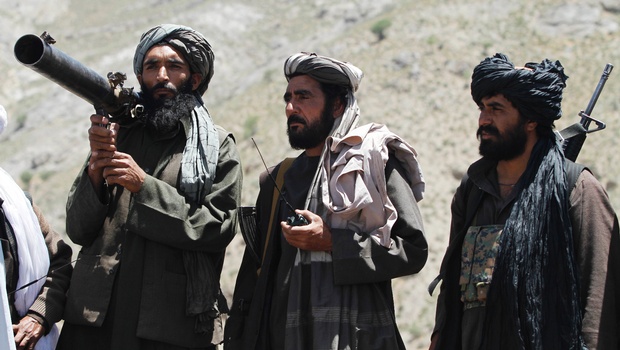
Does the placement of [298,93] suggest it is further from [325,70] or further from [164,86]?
[164,86]

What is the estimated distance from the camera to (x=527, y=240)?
14.1ft

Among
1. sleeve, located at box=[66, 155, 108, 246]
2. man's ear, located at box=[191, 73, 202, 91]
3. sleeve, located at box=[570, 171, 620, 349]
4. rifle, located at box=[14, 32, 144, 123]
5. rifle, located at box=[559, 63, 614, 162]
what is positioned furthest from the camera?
man's ear, located at box=[191, 73, 202, 91]

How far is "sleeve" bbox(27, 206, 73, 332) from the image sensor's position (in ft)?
15.4

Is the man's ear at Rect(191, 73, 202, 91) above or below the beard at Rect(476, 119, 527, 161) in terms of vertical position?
above

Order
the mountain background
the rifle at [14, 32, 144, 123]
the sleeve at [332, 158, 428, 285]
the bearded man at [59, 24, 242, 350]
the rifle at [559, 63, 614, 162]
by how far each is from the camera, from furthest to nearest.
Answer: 1. the mountain background
2. the rifle at [559, 63, 614, 162]
3. the bearded man at [59, 24, 242, 350]
4. the sleeve at [332, 158, 428, 285]
5. the rifle at [14, 32, 144, 123]

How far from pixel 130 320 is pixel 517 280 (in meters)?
1.86

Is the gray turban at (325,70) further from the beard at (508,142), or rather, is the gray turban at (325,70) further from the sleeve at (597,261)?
Answer: the sleeve at (597,261)

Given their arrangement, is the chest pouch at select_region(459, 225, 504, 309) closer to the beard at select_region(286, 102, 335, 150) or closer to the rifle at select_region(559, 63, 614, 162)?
the rifle at select_region(559, 63, 614, 162)

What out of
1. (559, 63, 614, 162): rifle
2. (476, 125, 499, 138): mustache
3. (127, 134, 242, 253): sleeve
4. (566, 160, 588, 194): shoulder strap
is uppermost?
(559, 63, 614, 162): rifle

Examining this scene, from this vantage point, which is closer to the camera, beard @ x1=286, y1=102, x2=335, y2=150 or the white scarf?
the white scarf

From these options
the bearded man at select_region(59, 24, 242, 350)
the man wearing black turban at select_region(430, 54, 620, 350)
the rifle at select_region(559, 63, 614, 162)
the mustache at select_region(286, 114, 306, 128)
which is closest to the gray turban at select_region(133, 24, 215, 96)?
the bearded man at select_region(59, 24, 242, 350)

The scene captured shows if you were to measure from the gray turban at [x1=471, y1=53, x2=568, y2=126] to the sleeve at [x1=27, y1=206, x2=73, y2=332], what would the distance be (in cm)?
225

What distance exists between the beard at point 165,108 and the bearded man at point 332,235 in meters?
0.56

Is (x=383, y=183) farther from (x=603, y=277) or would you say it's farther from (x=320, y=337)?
(x=603, y=277)
